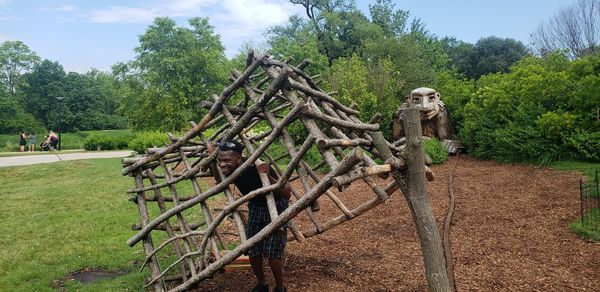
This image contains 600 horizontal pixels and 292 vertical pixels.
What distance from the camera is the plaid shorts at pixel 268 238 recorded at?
11.0 ft

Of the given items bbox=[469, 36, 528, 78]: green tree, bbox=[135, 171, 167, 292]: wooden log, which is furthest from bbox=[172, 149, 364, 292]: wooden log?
bbox=[469, 36, 528, 78]: green tree

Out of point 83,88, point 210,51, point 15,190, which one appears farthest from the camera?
point 83,88

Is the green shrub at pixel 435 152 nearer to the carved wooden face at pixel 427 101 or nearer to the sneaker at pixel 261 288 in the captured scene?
the carved wooden face at pixel 427 101

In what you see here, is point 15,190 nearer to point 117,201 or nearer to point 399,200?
point 117,201

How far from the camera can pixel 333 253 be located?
15.6ft

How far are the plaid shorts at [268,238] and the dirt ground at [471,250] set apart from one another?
598 millimetres

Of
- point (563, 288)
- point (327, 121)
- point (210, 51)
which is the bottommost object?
point (563, 288)

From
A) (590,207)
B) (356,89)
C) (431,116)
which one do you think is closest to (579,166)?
(590,207)

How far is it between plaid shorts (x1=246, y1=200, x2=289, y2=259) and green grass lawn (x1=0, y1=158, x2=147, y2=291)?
139cm

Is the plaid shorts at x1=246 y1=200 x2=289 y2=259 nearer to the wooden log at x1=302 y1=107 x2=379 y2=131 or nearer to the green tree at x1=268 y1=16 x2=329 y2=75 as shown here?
the wooden log at x1=302 y1=107 x2=379 y2=131

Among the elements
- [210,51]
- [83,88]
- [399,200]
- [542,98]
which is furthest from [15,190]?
[83,88]

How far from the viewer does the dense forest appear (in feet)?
33.5

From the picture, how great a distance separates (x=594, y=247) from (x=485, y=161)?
7.07 meters

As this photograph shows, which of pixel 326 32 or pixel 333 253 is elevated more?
pixel 326 32
